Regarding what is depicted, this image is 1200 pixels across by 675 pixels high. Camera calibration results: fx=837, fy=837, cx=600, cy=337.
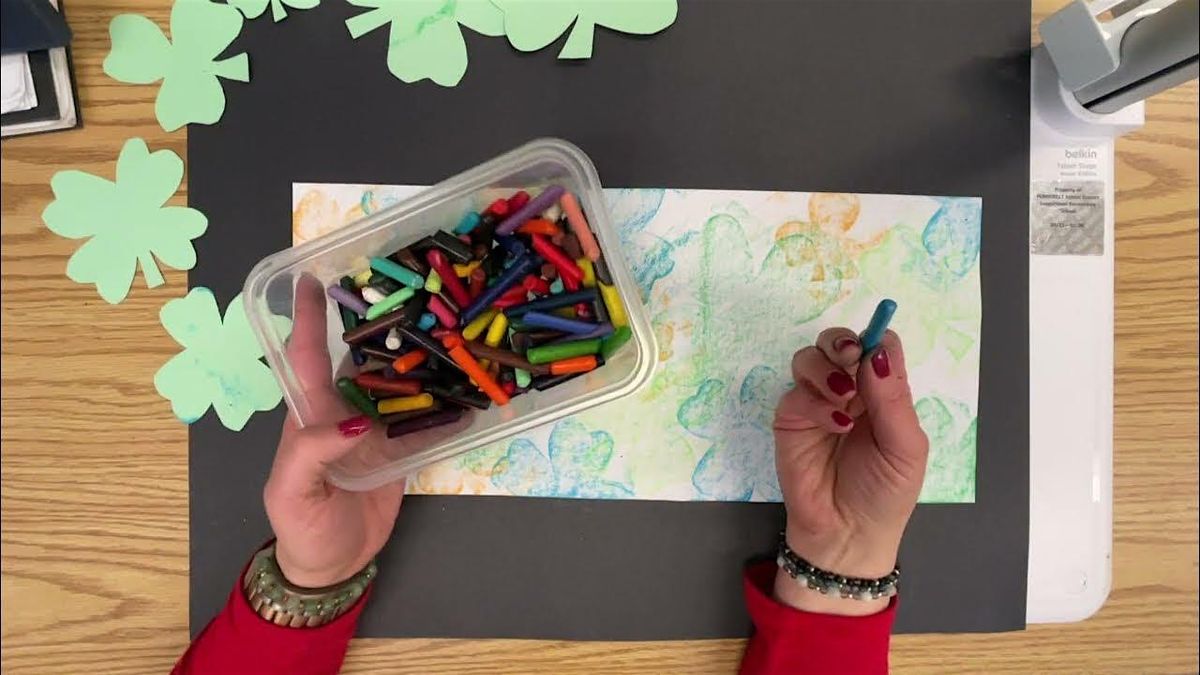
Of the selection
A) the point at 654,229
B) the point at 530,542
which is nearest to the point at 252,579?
the point at 530,542

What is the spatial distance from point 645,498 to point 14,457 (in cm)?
50

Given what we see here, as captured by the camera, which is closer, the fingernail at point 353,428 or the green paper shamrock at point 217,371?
the fingernail at point 353,428

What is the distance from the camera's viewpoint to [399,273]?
587 mm

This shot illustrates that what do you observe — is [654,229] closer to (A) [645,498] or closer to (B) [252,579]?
(A) [645,498]

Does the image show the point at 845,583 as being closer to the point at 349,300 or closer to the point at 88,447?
the point at 349,300

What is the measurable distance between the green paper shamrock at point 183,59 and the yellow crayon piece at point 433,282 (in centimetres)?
23

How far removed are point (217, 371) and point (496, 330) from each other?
0.23 m

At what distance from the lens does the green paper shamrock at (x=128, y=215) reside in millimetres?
652

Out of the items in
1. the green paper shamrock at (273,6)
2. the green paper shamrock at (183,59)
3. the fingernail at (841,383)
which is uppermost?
the green paper shamrock at (273,6)

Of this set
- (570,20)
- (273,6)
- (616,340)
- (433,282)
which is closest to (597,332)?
(616,340)

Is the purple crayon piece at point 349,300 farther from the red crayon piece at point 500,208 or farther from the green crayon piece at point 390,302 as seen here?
the red crayon piece at point 500,208

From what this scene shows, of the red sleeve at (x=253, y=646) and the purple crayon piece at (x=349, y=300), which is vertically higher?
the purple crayon piece at (x=349, y=300)

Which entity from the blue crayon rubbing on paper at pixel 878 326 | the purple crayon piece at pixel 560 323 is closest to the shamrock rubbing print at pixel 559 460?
the purple crayon piece at pixel 560 323

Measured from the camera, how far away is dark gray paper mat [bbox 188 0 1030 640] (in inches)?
25.8
